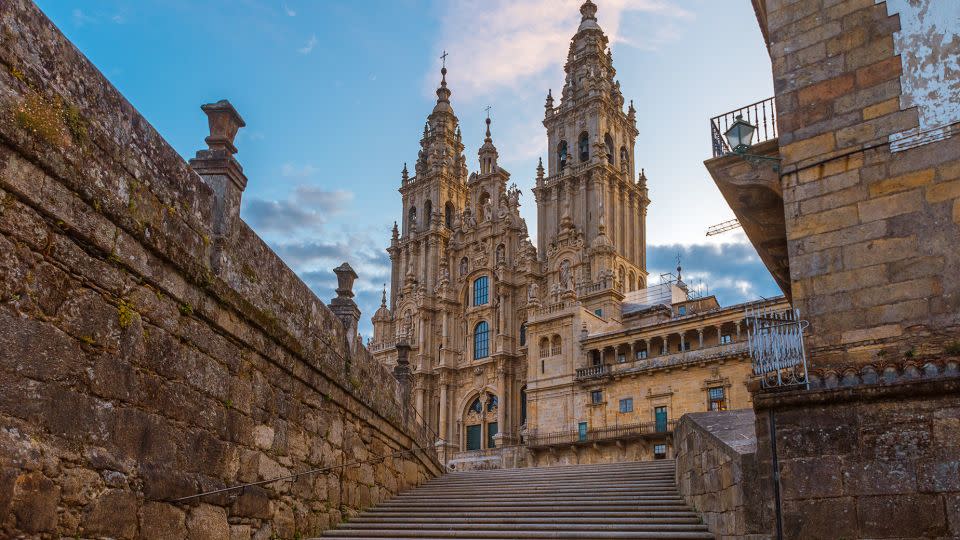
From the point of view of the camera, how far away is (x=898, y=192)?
322 inches

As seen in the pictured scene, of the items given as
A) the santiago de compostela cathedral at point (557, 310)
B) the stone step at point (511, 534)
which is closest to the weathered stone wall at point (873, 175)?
the stone step at point (511, 534)

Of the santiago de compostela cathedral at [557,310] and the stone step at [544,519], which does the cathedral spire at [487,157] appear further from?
the stone step at [544,519]

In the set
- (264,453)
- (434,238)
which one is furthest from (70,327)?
(434,238)

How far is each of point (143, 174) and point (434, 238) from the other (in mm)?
47468

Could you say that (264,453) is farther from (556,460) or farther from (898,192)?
(556,460)

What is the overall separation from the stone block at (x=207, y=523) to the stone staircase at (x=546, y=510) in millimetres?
2533

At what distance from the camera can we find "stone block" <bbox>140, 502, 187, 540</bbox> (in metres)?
6.43

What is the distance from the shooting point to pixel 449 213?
57.0 metres

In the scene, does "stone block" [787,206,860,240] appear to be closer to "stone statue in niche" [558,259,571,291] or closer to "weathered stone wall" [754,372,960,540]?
"weathered stone wall" [754,372,960,540]

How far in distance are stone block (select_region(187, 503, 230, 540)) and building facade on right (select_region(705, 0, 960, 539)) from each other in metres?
5.04

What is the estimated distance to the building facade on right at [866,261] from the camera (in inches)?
261

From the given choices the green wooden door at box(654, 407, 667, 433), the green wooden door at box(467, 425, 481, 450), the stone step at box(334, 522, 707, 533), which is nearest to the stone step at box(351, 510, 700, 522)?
the stone step at box(334, 522, 707, 533)

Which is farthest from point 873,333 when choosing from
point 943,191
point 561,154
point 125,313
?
point 561,154

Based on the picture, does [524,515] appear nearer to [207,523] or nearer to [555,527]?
[555,527]
